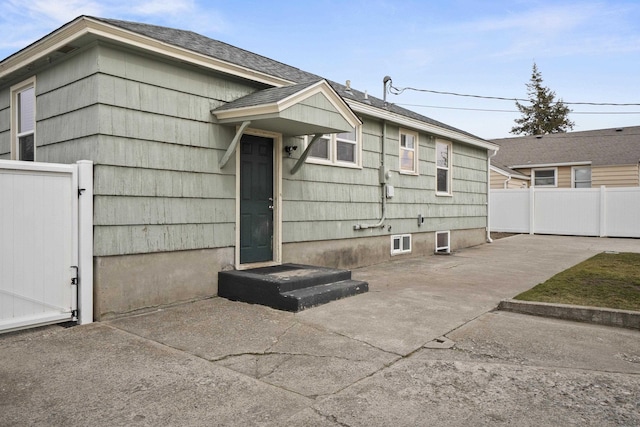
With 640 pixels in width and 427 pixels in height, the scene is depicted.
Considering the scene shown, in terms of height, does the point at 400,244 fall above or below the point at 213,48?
below

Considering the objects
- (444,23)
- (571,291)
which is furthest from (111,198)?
(444,23)

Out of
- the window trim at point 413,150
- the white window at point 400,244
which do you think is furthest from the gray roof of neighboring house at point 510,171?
the white window at point 400,244

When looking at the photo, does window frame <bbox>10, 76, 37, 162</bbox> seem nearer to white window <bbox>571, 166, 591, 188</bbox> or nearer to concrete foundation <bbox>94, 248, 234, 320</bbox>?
concrete foundation <bbox>94, 248, 234, 320</bbox>

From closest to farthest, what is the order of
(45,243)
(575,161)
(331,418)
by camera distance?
(331,418) → (45,243) → (575,161)

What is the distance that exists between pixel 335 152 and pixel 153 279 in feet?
14.2

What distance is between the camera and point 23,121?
6.66m

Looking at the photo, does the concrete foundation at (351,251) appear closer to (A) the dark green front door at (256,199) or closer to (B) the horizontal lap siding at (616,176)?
(A) the dark green front door at (256,199)

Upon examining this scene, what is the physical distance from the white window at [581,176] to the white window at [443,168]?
12.8 meters

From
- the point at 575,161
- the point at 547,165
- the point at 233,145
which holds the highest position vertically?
the point at 575,161

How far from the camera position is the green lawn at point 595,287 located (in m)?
5.70

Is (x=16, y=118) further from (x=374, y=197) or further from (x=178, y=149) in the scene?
(x=374, y=197)

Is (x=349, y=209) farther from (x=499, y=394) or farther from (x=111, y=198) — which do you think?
(x=499, y=394)

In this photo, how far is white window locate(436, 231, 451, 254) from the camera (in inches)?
471

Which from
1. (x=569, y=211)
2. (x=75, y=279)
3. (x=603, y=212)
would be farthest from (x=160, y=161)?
(x=603, y=212)
